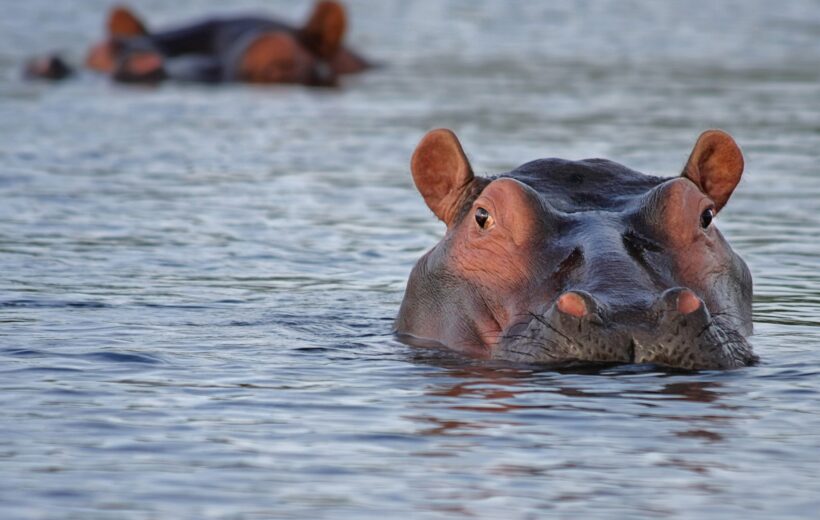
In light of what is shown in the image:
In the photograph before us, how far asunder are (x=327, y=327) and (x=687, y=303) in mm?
2678

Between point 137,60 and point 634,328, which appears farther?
point 137,60

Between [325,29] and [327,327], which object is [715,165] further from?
[325,29]

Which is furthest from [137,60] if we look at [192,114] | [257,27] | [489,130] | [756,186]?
[756,186]

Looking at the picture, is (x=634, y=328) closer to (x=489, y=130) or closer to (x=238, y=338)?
(x=238, y=338)

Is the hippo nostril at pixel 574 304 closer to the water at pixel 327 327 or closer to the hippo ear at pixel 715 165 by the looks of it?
the water at pixel 327 327

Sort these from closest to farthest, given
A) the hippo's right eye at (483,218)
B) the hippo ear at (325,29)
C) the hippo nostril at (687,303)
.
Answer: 1. the hippo nostril at (687,303)
2. the hippo's right eye at (483,218)
3. the hippo ear at (325,29)

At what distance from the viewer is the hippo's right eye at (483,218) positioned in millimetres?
8531

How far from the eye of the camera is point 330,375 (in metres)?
→ 8.14

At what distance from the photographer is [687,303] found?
7336mm

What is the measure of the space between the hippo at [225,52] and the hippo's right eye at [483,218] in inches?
618

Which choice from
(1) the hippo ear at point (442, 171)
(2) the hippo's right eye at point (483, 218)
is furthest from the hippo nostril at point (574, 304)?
(1) the hippo ear at point (442, 171)

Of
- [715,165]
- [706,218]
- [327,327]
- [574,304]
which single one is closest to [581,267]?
[574,304]

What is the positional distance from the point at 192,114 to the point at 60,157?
4.03 m

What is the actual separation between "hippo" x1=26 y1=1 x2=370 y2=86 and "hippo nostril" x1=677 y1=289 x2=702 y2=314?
1707 cm
